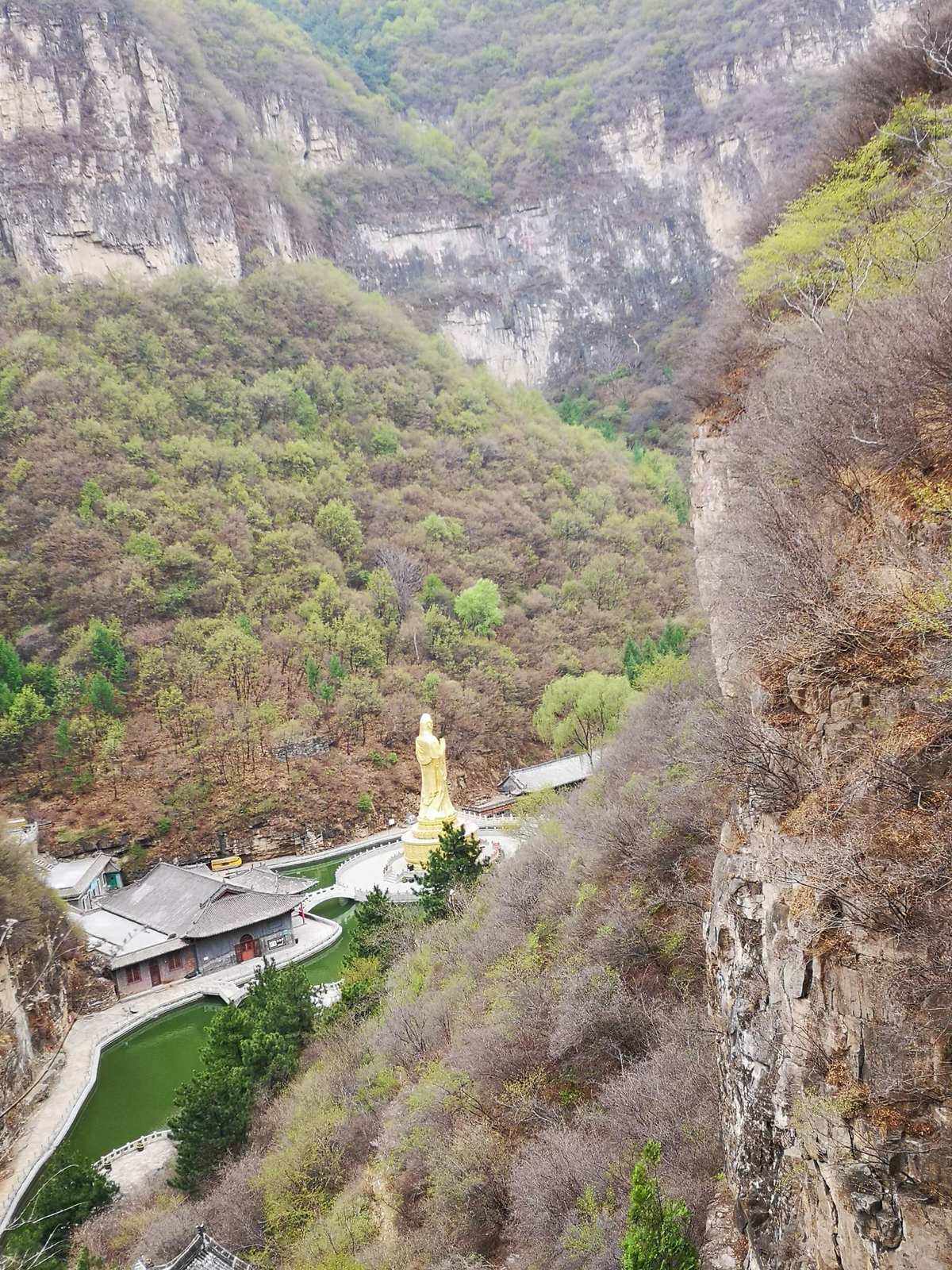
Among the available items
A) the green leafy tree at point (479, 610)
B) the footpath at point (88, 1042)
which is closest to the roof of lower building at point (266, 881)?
the footpath at point (88, 1042)

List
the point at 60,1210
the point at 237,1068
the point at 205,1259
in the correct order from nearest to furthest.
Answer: the point at 205,1259
the point at 60,1210
the point at 237,1068

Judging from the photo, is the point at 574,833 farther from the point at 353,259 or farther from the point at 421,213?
the point at 421,213

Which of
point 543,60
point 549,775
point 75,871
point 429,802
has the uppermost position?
point 543,60

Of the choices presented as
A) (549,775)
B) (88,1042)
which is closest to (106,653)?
(88,1042)

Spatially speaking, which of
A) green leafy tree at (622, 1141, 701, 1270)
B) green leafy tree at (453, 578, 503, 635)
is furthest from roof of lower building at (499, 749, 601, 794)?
green leafy tree at (622, 1141, 701, 1270)

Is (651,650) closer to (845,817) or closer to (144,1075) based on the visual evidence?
(144,1075)

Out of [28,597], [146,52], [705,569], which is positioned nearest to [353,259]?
[146,52]

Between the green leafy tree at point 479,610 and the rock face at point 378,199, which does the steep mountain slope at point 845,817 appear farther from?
the rock face at point 378,199
